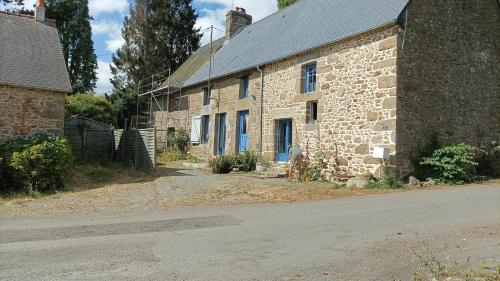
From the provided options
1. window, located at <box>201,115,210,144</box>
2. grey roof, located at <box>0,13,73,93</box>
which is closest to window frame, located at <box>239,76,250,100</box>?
window, located at <box>201,115,210,144</box>

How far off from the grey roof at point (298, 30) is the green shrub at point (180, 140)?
9.11 feet

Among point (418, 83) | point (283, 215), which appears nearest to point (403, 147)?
point (418, 83)

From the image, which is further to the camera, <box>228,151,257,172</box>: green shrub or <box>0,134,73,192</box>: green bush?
<box>228,151,257,172</box>: green shrub

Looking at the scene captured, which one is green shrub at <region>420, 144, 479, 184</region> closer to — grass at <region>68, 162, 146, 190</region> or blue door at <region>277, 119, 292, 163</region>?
blue door at <region>277, 119, 292, 163</region>

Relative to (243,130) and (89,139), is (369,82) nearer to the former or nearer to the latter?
(243,130)

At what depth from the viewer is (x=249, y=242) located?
6.13m

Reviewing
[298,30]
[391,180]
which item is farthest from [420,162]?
[298,30]

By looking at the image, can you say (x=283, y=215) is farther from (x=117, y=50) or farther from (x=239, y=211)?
(x=117, y=50)

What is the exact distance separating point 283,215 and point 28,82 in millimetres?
10255

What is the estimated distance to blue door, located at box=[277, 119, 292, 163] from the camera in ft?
56.2

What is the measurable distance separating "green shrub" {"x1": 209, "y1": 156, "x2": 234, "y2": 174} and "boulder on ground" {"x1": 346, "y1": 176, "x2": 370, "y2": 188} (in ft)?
19.0

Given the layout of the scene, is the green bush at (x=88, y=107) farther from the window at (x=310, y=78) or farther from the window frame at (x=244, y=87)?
the window at (x=310, y=78)

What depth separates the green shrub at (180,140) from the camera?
24105mm

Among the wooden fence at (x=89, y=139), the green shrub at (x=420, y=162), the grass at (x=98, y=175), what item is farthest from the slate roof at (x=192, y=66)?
the green shrub at (x=420, y=162)
